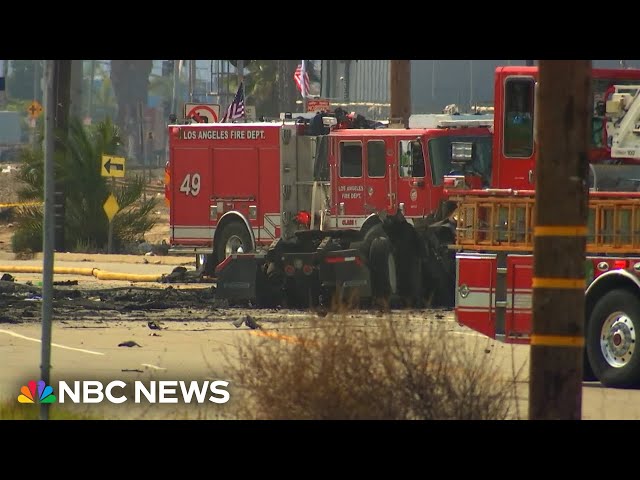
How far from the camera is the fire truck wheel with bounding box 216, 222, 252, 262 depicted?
25.4 m

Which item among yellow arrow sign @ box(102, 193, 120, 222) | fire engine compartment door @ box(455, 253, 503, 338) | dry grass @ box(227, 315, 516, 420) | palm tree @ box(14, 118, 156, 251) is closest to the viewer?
dry grass @ box(227, 315, 516, 420)

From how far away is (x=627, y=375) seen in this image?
42.1ft

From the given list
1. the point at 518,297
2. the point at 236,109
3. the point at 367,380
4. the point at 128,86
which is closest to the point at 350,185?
the point at 236,109

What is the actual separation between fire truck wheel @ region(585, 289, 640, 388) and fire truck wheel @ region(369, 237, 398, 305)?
741cm

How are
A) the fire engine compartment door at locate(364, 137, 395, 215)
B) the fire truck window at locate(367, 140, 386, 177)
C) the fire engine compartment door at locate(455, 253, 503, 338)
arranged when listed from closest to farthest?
1. the fire engine compartment door at locate(455, 253, 503, 338)
2. the fire engine compartment door at locate(364, 137, 395, 215)
3. the fire truck window at locate(367, 140, 386, 177)

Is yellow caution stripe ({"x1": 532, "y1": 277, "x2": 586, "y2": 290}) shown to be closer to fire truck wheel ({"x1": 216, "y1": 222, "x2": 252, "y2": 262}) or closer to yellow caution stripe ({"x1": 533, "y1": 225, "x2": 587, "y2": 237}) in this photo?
yellow caution stripe ({"x1": 533, "y1": 225, "x2": 587, "y2": 237})

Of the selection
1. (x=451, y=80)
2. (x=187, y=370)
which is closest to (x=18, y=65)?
(x=451, y=80)

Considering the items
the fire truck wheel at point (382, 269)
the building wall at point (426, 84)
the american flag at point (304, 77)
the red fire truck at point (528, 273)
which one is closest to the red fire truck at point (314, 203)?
the fire truck wheel at point (382, 269)

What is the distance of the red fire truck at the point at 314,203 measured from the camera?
67.2 feet

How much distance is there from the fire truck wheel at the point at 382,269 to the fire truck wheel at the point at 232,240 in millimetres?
4993

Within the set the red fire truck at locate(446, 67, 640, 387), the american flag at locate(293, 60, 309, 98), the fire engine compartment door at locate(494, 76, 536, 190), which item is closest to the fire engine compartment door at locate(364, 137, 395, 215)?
the fire engine compartment door at locate(494, 76, 536, 190)

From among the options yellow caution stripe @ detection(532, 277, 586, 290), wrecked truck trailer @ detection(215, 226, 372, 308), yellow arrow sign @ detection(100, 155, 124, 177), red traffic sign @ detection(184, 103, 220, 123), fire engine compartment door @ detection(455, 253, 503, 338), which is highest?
red traffic sign @ detection(184, 103, 220, 123)

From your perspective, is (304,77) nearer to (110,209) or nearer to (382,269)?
(110,209)

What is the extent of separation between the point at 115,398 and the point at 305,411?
3423 millimetres
